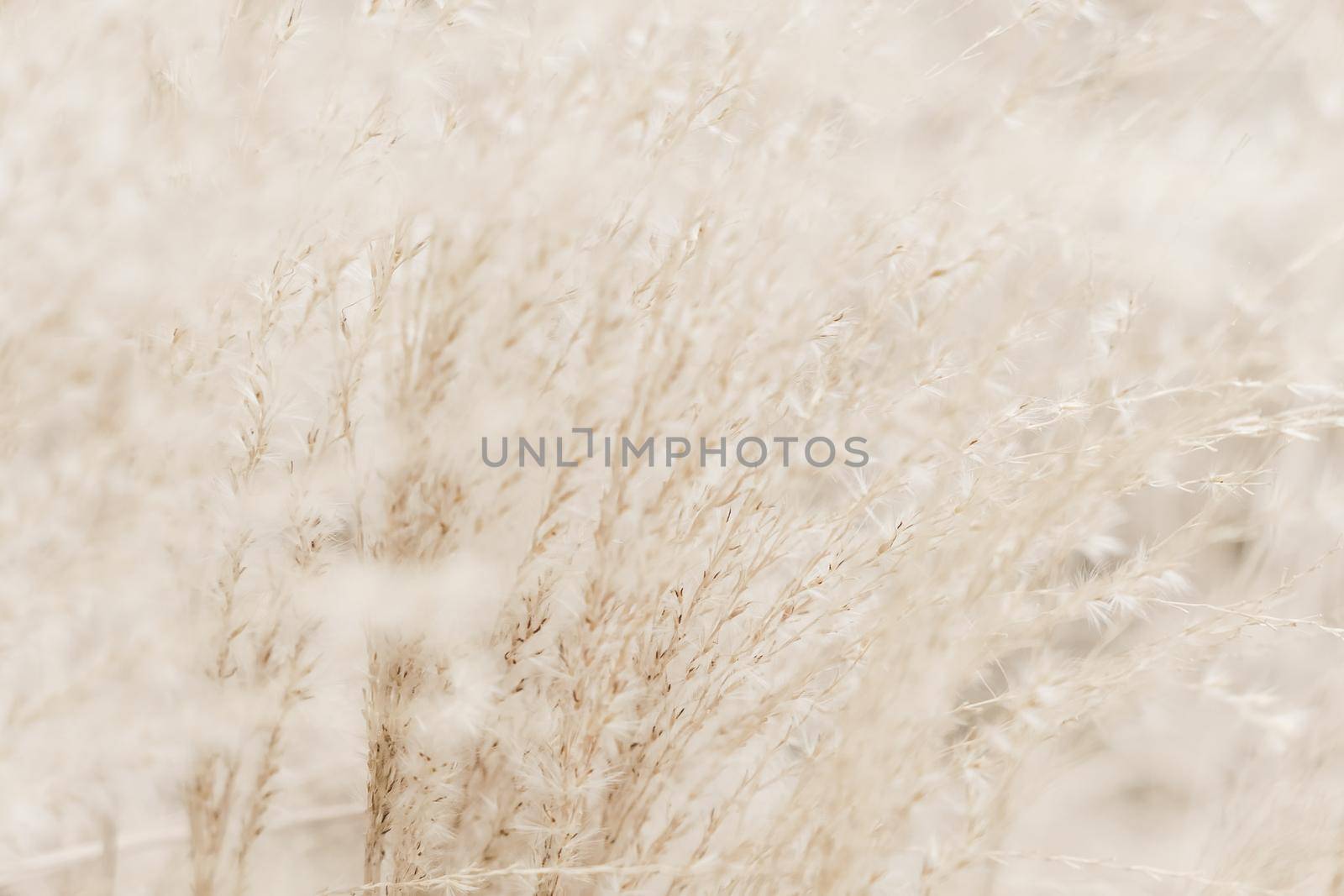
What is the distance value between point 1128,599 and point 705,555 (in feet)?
A: 0.88

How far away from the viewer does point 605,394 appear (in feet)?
2.11

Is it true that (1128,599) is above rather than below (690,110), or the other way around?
below

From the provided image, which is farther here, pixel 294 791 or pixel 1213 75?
pixel 294 791

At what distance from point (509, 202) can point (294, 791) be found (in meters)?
0.74

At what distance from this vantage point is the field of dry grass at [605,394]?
0.61 metres

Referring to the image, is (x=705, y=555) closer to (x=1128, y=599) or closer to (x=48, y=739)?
(x=1128, y=599)

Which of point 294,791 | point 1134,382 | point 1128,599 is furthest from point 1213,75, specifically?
point 294,791

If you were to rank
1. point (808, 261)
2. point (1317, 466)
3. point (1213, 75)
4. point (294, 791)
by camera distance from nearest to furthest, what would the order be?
→ 1. point (1213, 75)
2. point (808, 261)
3. point (294, 791)
4. point (1317, 466)

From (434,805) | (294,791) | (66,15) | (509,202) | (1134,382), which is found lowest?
(294,791)

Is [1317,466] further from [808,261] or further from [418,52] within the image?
[418,52]

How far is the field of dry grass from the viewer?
613 millimetres

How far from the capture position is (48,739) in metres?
0.63

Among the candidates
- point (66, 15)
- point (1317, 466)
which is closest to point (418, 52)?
point (66, 15)

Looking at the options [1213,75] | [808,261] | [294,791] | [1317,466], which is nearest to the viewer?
[1213,75]
